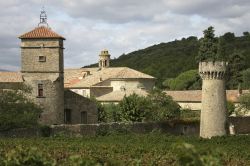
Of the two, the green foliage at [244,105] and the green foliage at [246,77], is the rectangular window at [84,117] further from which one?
the green foliage at [246,77]

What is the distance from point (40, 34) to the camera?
4872 centimetres

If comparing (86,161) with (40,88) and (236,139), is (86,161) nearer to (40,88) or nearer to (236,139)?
(236,139)

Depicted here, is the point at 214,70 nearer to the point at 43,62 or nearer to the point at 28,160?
the point at 43,62

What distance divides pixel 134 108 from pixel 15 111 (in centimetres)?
1518

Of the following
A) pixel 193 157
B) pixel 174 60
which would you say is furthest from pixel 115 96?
pixel 193 157

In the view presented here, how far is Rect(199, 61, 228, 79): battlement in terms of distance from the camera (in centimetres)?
4412

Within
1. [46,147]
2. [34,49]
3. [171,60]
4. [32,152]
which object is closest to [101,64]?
[171,60]

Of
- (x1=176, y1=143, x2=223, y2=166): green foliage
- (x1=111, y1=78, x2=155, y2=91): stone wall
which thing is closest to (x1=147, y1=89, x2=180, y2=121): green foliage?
(x1=111, y1=78, x2=155, y2=91): stone wall

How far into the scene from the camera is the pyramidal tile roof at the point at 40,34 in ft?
159

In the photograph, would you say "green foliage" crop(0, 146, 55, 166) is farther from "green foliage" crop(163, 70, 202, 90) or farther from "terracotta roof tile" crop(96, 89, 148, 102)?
"green foliage" crop(163, 70, 202, 90)

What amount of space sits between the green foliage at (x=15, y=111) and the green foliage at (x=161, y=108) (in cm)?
1508

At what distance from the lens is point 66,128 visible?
146 ft

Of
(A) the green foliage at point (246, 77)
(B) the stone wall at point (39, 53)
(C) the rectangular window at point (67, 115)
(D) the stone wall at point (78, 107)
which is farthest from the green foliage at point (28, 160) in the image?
(A) the green foliage at point (246, 77)

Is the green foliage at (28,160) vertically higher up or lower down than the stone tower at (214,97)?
lower down
